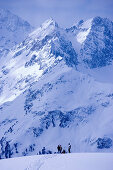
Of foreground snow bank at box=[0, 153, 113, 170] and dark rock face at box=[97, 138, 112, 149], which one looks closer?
foreground snow bank at box=[0, 153, 113, 170]

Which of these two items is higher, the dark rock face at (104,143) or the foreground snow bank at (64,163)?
the dark rock face at (104,143)

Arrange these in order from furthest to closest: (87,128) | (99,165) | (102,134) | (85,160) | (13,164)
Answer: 1. (87,128)
2. (102,134)
3. (13,164)
4. (85,160)
5. (99,165)

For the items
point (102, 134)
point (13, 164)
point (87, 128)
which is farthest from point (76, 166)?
point (87, 128)

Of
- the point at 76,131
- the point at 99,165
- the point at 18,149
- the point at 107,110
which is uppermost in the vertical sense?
the point at 107,110

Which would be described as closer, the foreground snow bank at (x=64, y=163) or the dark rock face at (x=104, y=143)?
the foreground snow bank at (x=64, y=163)

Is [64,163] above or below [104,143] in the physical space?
below

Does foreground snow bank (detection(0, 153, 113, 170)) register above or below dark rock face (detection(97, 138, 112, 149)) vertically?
below

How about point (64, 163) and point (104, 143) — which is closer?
point (64, 163)

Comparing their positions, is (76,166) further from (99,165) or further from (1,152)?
(1,152)
